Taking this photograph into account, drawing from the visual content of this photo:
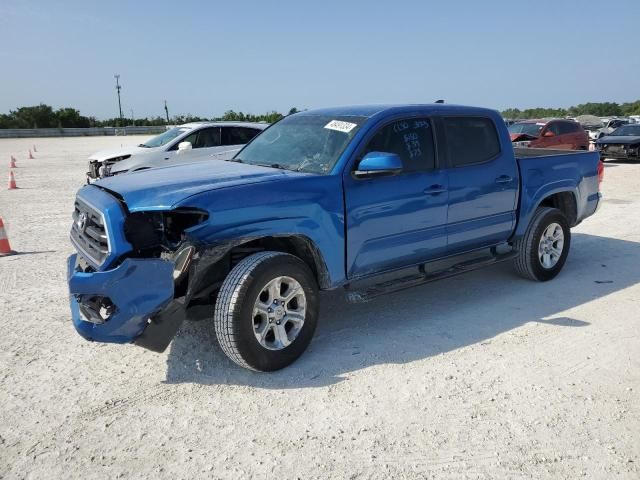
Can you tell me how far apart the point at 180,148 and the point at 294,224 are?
7.44 m

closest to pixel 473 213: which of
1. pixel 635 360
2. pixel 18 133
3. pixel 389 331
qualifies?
pixel 389 331

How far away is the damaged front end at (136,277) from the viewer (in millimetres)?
3338

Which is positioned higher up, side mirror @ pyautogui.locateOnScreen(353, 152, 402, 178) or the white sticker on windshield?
the white sticker on windshield

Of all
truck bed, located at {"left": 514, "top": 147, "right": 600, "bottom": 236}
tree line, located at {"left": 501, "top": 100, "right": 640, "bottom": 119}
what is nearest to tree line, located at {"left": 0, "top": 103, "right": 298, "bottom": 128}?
tree line, located at {"left": 501, "top": 100, "right": 640, "bottom": 119}

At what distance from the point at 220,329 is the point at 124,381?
0.81m

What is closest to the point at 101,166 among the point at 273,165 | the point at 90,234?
the point at 273,165

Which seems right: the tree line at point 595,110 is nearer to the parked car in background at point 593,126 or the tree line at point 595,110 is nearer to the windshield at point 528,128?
the parked car in background at point 593,126

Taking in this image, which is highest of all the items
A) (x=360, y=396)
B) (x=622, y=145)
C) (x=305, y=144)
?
(x=305, y=144)

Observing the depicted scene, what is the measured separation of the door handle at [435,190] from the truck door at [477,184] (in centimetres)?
11

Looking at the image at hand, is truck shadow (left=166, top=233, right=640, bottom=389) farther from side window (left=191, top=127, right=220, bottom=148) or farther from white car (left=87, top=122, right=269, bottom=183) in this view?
side window (left=191, top=127, right=220, bottom=148)

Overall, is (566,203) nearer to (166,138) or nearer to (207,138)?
(207,138)

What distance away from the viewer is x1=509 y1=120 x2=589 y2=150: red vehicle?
15.9 m

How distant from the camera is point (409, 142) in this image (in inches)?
182

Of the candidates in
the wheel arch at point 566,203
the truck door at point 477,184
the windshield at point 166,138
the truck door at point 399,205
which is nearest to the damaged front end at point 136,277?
the truck door at point 399,205
